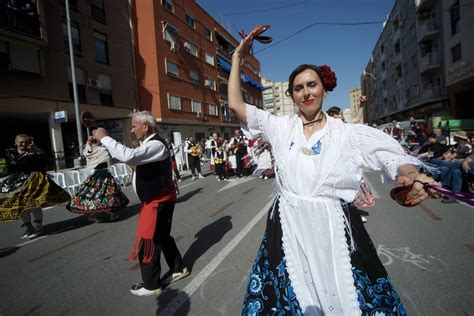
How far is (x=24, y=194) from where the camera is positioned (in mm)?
5285

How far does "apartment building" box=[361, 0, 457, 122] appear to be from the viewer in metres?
26.9

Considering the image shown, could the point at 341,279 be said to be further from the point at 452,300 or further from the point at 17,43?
the point at 17,43

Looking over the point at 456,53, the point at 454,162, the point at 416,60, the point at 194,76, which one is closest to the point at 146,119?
the point at 454,162

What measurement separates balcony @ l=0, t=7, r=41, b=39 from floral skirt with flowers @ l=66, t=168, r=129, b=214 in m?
12.2

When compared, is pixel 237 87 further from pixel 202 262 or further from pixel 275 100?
pixel 275 100

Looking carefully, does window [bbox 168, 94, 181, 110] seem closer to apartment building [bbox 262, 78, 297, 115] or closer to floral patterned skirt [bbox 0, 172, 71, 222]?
floral patterned skirt [bbox 0, 172, 71, 222]

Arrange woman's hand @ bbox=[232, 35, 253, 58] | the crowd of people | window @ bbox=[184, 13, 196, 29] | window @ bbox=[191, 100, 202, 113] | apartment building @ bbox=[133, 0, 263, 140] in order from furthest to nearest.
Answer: window @ bbox=[184, 13, 196, 29]
window @ bbox=[191, 100, 202, 113]
apartment building @ bbox=[133, 0, 263, 140]
the crowd of people
woman's hand @ bbox=[232, 35, 253, 58]

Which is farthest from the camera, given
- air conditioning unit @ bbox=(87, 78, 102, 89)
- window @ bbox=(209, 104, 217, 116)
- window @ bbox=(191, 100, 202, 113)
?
window @ bbox=(209, 104, 217, 116)

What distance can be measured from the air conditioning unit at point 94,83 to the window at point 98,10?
4415 mm

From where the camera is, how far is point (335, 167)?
1.69 metres

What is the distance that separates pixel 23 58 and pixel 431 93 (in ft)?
106

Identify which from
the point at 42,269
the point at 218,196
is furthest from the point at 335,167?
the point at 218,196

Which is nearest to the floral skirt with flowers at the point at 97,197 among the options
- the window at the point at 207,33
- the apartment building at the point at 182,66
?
the apartment building at the point at 182,66

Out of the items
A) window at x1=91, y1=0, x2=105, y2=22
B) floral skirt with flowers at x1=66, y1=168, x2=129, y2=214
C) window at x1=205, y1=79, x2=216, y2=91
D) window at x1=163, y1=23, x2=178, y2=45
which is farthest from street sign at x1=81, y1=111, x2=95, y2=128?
window at x1=205, y1=79, x2=216, y2=91
